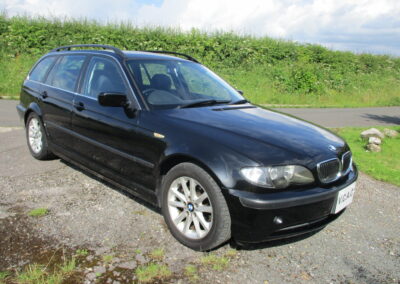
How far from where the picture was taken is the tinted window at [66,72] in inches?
181

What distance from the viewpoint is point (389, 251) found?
3.41 metres

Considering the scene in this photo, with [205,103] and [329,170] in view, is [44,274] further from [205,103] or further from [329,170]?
[329,170]

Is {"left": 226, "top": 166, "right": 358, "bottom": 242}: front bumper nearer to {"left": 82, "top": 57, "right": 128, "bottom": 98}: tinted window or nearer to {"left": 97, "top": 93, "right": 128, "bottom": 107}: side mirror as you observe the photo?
{"left": 97, "top": 93, "right": 128, "bottom": 107}: side mirror

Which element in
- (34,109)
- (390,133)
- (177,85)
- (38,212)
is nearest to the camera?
(38,212)

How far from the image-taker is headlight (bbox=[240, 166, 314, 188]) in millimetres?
2834

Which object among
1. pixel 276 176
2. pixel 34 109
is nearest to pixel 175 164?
pixel 276 176

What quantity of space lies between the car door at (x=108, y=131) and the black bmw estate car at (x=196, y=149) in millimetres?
12

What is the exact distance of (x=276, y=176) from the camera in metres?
2.88

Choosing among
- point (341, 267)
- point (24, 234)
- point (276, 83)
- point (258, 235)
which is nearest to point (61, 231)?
point (24, 234)

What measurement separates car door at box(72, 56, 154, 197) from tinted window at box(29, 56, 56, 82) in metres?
1.30

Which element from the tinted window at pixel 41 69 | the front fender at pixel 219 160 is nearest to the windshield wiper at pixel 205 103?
the front fender at pixel 219 160

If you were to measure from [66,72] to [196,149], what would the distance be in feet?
8.68

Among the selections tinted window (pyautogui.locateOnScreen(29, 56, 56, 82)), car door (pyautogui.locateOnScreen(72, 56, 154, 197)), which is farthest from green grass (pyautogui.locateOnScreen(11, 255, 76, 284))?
tinted window (pyautogui.locateOnScreen(29, 56, 56, 82))

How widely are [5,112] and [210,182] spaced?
878 cm
